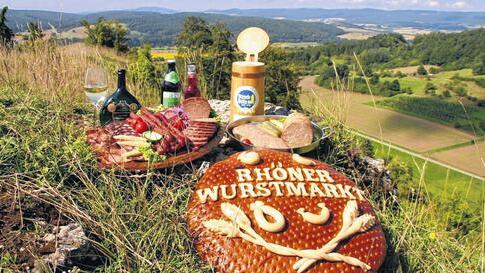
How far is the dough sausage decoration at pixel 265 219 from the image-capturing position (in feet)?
7.78

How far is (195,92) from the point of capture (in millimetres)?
4301

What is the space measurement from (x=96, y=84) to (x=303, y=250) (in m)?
2.59

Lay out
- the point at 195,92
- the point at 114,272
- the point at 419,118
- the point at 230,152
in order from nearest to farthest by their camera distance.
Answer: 1. the point at 114,272
2. the point at 230,152
3. the point at 195,92
4. the point at 419,118

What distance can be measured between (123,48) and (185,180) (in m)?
31.7

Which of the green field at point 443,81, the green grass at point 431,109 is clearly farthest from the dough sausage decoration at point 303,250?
the green field at point 443,81

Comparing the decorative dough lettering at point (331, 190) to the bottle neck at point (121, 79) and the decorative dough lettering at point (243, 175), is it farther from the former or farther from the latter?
the bottle neck at point (121, 79)

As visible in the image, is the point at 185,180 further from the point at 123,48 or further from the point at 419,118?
the point at 419,118

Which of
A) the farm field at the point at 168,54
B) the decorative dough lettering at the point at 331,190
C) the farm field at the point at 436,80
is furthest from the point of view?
the farm field at the point at 436,80

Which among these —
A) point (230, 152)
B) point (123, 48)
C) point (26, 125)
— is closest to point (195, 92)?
point (230, 152)

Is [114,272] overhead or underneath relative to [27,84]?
underneath

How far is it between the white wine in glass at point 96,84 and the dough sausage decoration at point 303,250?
2049 millimetres

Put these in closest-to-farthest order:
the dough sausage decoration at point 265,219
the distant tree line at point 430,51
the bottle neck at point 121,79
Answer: the dough sausage decoration at point 265,219, the bottle neck at point 121,79, the distant tree line at point 430,51

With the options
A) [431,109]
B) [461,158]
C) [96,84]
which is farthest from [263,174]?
[431,109]

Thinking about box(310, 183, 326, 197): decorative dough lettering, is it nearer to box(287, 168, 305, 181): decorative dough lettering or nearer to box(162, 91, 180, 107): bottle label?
box(287, 168, 305, 181): decorative dough lettering
